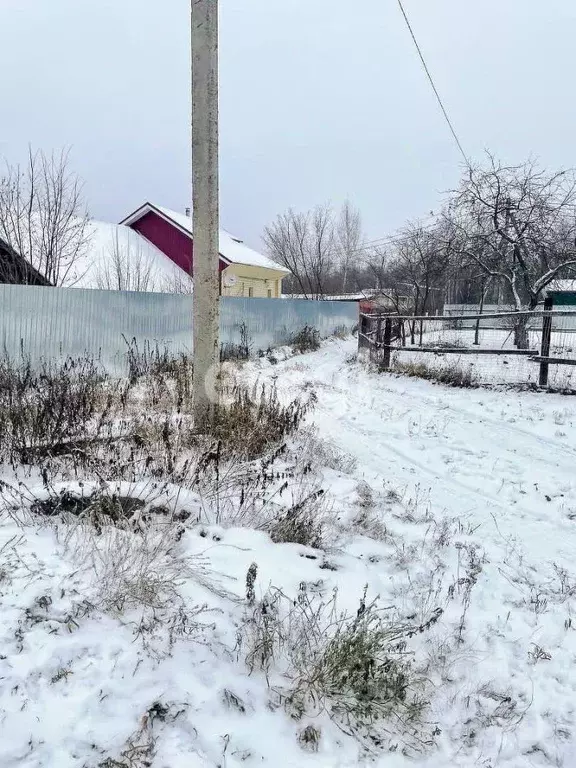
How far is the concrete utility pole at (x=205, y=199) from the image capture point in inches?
172

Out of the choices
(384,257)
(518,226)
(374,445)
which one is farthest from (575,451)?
(384,257)

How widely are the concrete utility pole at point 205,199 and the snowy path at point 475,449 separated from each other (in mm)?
1788

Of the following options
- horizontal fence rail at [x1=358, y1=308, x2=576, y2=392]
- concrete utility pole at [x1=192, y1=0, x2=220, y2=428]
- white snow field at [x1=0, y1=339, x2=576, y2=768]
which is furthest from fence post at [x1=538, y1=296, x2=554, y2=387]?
concrete utility pole at [x1=192, y1=0, x2=220, y2=428]

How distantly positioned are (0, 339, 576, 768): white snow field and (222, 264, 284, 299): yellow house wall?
19665mm

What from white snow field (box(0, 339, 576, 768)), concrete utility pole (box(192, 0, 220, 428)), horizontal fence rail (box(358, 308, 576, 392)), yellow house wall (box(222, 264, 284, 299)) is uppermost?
yellow house wall (box(222, 264, 284, 299))

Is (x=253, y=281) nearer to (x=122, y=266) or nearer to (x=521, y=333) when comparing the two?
(x=122, y=266)

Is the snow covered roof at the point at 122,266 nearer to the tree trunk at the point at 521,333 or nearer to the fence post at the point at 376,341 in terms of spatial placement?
the fence post at the point at 376,341

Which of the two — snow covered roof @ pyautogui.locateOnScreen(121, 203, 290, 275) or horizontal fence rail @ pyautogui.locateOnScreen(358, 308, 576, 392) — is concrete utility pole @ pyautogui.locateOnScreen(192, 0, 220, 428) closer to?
horizontal fence rail @ pyautogui.locateOnScreen(358, 308, 576, 392)

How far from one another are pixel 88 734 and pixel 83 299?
26.8 feet

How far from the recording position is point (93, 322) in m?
8.72

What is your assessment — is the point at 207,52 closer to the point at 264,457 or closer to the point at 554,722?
the point at 264,457

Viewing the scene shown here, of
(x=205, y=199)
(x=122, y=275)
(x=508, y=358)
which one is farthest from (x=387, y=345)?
(x=122, y=275)

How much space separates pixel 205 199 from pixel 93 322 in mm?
5137

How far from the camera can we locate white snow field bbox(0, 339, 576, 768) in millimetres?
1515
